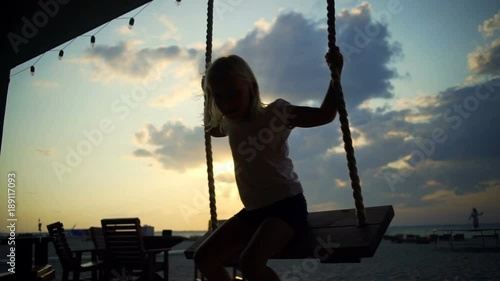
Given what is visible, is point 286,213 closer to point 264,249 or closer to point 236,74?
point 264,249

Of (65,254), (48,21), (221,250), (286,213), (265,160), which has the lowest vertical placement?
(65,254)

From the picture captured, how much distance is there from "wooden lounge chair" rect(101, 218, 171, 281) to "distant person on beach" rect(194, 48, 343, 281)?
2.87 metres

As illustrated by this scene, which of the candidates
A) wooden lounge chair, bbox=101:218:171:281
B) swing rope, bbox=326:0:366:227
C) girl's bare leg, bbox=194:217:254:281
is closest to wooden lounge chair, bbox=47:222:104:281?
wooden lounge chair, bbox=101:218:171:281

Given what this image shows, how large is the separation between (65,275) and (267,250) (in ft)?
13.4

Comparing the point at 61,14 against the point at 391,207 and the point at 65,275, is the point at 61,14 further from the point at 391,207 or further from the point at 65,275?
the point at 391,207

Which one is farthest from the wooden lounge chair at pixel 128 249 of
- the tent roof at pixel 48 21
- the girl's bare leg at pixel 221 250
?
the girl's bare leg at pixel 221 250

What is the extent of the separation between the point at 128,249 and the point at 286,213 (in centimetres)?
338

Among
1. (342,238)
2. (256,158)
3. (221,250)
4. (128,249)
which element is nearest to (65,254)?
(128,249)

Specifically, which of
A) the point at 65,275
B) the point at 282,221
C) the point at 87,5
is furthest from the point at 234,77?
the point at 65,275

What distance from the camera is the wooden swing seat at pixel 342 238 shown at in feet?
4.82

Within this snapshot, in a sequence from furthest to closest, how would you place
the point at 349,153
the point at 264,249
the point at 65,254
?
the point at 65,254 < the point at 349,153 < the point at 264,249

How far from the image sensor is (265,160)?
165cm

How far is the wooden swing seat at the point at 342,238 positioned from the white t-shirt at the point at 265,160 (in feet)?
0.67

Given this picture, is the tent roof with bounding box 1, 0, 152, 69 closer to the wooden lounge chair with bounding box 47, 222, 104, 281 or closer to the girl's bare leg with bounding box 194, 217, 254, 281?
the wooden lounge chair with bounding box 47, 222, 104, 281
